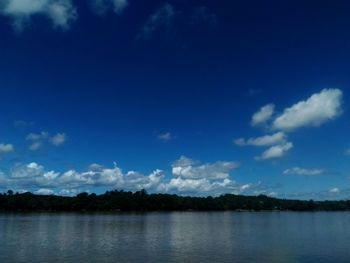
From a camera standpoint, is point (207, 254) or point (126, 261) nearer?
point (126, 261)

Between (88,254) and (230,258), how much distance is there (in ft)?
52.4

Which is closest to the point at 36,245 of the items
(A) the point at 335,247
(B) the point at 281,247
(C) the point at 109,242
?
(C) the point at 109,242

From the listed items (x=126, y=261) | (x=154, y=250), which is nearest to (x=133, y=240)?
(x=154, y=250)

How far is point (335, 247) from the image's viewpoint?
57.5 m

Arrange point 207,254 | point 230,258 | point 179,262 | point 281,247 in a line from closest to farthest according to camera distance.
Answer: point 179,262 < point 230,258 < point 207,254 < point 281,247

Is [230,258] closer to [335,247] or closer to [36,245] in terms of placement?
[335,247]

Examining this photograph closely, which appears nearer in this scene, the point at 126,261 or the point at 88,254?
the point at 126,261

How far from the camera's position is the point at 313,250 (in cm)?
5325

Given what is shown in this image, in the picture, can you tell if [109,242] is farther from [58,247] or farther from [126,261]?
[126,261]

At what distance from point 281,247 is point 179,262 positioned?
784 inches

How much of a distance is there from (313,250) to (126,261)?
25023 millimetres

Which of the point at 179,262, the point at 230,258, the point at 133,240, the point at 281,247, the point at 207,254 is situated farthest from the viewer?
the point at 133,240

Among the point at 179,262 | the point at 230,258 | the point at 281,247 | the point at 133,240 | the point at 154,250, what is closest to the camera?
the point at 179,262

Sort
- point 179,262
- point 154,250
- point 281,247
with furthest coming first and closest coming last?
point 281,247 < point 154,250 < point 179,262
